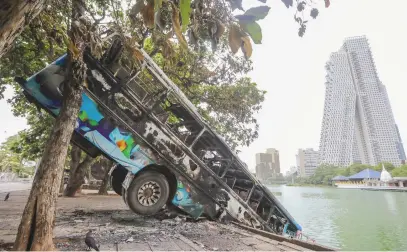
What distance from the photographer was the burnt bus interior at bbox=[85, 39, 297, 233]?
6.05 meters

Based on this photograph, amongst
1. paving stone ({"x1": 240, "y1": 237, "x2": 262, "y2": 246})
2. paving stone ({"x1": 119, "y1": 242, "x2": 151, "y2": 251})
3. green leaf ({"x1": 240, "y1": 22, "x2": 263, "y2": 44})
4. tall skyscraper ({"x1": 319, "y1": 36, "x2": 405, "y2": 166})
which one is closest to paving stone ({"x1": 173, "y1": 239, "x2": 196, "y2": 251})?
paving stone ({"x1": 119, "y1": 242, "x2": 151, "y2": 251})

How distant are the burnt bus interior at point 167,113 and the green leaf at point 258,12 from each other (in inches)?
171

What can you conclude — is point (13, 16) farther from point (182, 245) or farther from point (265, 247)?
point (265, 247)

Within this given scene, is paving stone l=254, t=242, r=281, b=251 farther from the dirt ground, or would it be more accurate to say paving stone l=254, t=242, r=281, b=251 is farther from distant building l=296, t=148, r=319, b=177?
distant building l=296, t=148, r=319, b=177

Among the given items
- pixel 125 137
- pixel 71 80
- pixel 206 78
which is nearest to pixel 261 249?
pixel 125 137

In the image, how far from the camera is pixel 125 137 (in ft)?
19.9

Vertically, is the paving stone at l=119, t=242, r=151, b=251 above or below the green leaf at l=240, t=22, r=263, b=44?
below

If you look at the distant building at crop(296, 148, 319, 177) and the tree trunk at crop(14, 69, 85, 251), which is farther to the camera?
the distant building at crop(296, 148, 319, 177)

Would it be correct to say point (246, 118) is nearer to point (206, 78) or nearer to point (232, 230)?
point (206, 78)

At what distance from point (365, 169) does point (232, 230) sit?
92.4 meters

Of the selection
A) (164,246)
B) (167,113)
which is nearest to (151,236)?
(164,246)

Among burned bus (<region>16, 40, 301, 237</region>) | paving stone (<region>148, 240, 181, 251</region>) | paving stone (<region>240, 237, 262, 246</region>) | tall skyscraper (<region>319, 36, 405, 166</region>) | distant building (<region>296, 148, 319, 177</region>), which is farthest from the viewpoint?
distant building (<region>296, 148, 319, 177</region>)

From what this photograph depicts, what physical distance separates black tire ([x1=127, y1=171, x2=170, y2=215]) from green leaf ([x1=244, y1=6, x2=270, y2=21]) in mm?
5571

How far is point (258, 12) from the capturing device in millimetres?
1072
